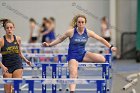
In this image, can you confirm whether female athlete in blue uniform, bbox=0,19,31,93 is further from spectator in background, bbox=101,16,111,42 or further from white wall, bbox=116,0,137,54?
white wall, bbox=116,0,137,54

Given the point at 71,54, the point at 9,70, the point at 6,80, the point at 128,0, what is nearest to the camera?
the point at 6,80

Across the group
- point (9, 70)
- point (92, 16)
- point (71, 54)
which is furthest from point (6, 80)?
point (92, 16)

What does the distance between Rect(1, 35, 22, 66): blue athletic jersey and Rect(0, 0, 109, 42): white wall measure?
39.3 feet

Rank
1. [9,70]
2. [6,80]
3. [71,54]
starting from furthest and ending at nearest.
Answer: [71,54]
[9,70]
[6,80]

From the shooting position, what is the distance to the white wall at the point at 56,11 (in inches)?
773

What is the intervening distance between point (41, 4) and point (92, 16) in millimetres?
2546

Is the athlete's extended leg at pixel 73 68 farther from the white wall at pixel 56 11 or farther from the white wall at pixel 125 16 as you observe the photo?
the white wall at pixel 125 16

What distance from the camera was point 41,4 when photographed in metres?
20.0

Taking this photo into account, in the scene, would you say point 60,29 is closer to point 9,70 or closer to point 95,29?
point 95,29

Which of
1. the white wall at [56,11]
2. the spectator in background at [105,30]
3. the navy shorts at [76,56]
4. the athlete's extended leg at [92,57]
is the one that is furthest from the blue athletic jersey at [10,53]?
the white wall at [56,11]

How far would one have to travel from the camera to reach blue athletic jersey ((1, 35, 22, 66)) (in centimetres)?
743

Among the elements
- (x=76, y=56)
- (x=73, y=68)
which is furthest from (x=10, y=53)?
(x=76, y=56)

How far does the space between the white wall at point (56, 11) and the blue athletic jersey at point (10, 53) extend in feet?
39.3

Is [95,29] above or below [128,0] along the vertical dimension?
below
